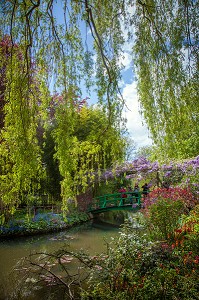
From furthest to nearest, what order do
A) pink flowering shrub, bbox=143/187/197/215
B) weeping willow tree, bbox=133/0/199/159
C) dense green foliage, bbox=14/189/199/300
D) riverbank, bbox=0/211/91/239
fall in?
riverbank, bbox=0/211/91/239 → pink flowering shrub, bbox=143/187/197/215 → dense green foliage, bbox=14/189/199/300 → weeping willow tree, bbox=133/0/199/159

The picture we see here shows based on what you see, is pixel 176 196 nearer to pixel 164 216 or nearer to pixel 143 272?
pixel 164 216

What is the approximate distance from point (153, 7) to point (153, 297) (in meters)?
2.66

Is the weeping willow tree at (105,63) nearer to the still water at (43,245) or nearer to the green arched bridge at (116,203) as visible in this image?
the still water at (43,245)

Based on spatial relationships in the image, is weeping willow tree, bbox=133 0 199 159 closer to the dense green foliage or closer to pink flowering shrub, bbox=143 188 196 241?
the dense green foliage

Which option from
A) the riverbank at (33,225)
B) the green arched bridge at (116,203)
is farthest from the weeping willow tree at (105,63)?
the green arched bridge at (116,203)

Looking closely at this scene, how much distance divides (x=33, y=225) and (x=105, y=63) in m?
9.37

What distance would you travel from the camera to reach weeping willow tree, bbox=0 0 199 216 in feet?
7.39

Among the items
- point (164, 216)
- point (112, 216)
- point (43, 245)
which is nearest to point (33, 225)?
point (43, 245)

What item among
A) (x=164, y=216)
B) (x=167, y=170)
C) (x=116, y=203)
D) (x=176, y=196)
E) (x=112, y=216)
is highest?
(x=167, y=170)

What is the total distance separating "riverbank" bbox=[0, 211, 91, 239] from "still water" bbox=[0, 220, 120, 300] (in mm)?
357

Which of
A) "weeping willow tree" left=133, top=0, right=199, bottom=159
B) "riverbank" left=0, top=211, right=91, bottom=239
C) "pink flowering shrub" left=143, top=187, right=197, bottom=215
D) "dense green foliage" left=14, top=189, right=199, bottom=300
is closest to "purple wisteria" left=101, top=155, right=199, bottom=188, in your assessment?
"pink flowering shrub" left=143, top=187, right=197, bottom=215

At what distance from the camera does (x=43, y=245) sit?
8.54 metres

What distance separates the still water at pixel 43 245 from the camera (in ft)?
19.7

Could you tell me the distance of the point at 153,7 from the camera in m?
2.37
